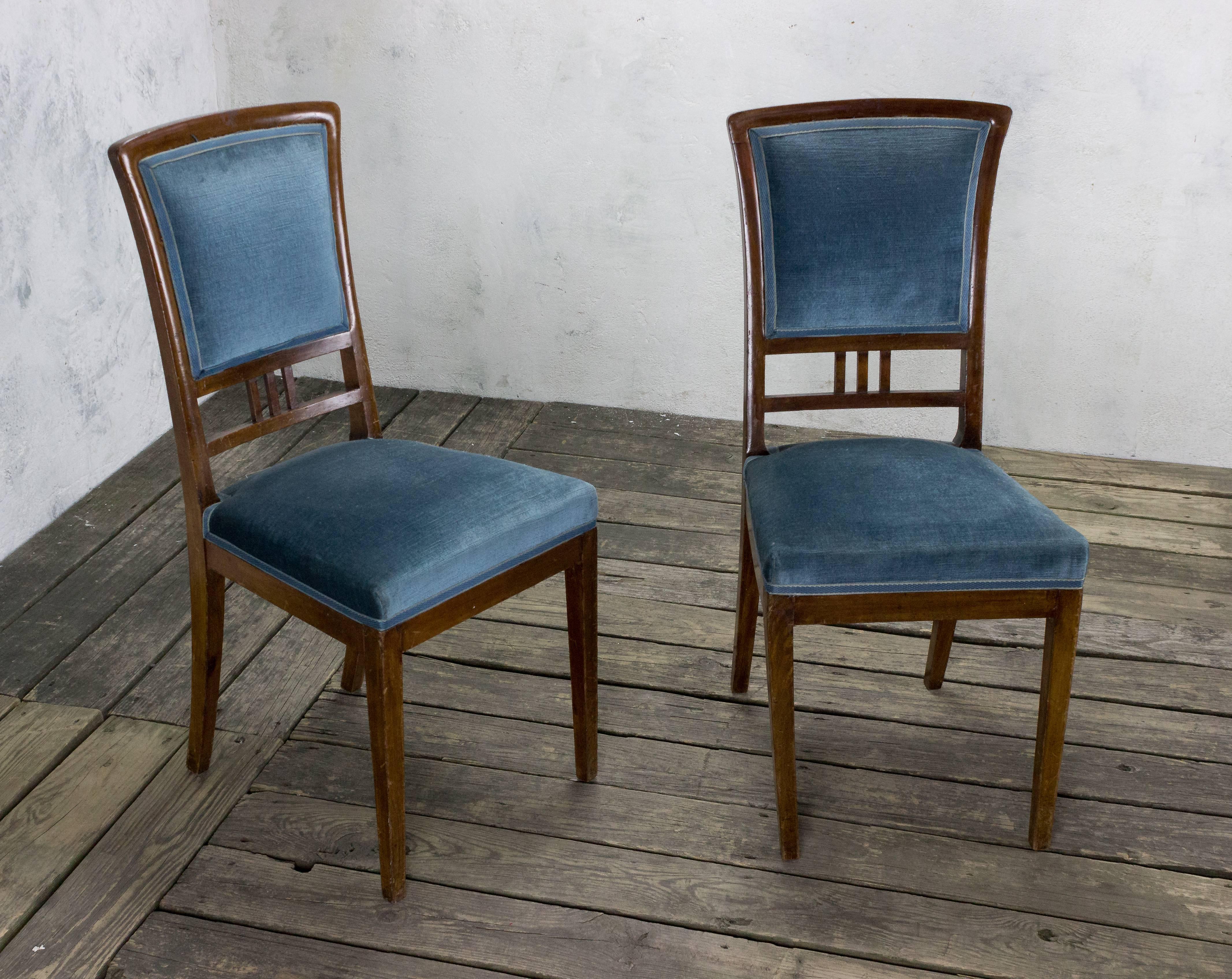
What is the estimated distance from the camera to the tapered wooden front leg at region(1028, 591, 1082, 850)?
5.01ft

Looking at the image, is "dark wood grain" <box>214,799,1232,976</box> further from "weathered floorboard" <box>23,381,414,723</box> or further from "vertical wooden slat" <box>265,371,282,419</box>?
"vertical wooden slat" <box>265,371,282,419</box>

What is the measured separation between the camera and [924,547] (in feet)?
4.84

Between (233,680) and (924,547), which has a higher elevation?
(924,547)

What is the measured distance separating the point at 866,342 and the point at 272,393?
2.91 ft

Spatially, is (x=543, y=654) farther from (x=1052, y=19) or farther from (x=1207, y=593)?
(x=1052, y=19)

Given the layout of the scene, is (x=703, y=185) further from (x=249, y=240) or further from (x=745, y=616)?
(x=249, y=240)

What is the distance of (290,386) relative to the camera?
169cm

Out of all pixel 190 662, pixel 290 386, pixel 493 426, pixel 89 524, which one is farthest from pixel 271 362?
pixel 493 426

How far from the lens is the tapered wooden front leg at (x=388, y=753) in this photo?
1425 mm

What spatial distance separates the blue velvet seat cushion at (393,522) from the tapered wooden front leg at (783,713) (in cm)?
30

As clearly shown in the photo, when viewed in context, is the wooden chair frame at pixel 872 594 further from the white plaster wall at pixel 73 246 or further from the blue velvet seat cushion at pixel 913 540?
the white plaster wall at pixel 73 246

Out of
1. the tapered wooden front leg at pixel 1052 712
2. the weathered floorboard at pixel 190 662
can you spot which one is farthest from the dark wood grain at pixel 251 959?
the tapered wooden front leg at pixel 1052 712

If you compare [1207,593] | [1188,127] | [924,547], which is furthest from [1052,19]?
[924,547]

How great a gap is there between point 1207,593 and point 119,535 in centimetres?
221
